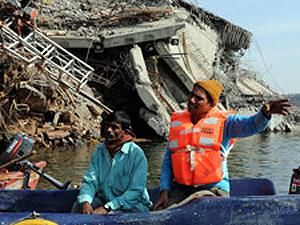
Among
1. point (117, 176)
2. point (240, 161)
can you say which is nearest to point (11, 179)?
point (117, 176)

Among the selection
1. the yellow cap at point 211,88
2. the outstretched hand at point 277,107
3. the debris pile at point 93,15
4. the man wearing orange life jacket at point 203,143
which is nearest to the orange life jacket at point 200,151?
the man wearing orange life jacket at point 203,143

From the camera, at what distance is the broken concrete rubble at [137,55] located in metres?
24.4

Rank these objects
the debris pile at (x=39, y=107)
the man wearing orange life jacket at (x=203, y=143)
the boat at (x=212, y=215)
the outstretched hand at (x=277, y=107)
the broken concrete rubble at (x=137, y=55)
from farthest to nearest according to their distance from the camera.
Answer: the broken concrete rubble at (x=137, y=55) < the debris pile at (x=39, y=107) < the man wearing orange life jacket at (x=203, y=143) < the outstretched hand at (x=277, y=107) < the boat at (x=212, y=215)

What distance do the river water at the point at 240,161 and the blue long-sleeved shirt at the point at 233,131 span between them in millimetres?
7189

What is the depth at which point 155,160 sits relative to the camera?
18.9 meters

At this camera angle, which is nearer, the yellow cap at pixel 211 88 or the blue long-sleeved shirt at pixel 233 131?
the blue long-sleeved shirt at pixel 233 131

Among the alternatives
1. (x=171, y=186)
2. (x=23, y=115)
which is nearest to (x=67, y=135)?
(x=23, y=115)

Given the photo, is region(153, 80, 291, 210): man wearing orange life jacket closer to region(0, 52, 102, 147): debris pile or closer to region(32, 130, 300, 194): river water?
region(32, 130, 300, 194): river water

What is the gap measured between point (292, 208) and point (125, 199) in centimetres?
148

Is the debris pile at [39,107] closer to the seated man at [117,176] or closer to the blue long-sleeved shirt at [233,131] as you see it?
the seated man at [117,176]

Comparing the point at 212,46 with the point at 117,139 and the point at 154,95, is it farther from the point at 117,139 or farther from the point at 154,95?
the point at 117,139

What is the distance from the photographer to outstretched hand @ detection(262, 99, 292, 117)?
18.0 ft

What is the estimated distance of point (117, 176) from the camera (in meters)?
5.93

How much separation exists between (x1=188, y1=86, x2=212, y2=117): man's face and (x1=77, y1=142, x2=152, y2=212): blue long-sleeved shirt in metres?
0.63
